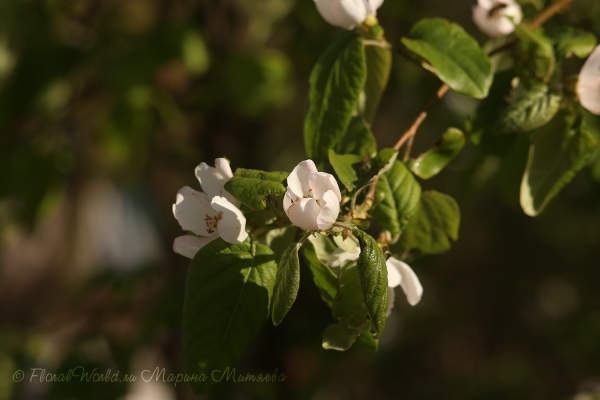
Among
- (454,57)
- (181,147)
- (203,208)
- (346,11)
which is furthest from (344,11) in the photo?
(181,147)

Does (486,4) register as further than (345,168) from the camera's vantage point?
Yes

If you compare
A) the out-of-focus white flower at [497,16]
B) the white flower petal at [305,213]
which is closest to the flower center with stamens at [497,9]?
the out-of-focus white flower at [497,16]

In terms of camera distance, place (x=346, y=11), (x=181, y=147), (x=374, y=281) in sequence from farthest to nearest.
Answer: (x=181, y=147), (x=346, y=11), (x=374, y=281)

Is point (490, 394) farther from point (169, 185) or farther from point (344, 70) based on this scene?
point (344, 70)

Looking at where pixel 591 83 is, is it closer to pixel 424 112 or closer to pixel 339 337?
pixel 424 112

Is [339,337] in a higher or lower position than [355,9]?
A: lower

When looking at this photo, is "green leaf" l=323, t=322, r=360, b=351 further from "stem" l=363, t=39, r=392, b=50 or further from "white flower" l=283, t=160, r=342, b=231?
"stem" l=363, t=39, r=392, b=50

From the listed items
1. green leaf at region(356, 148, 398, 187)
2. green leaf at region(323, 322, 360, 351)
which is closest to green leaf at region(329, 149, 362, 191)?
green leaf at region(356, 148, 398, 187)

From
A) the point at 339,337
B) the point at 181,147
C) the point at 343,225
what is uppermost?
the point at 343,225
